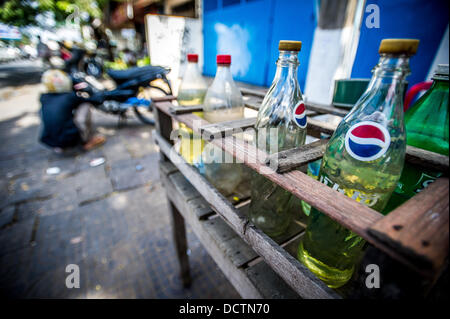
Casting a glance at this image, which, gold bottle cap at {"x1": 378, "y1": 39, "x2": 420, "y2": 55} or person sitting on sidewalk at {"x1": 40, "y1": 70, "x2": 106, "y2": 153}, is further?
person sitting on sidewalk at {"x1": 40, "y1": 70, "x2": 106, "y2": 153}

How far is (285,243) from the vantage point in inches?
37.6

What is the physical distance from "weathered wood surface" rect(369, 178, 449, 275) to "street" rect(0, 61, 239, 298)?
1885mm

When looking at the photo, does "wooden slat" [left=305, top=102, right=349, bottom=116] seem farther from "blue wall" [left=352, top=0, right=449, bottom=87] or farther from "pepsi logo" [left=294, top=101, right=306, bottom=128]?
"pepsi logo" [left=294, top=101, right=306, bottom=128]

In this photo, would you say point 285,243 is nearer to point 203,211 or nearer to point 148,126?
point 203,211

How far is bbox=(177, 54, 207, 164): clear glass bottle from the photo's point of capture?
125cm

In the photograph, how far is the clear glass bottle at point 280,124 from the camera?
2.59 feet

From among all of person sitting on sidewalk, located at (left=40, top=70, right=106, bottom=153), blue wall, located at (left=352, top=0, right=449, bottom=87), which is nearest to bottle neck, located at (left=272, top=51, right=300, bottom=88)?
blue wall, located at (left=352, top=0, right=449, bottom=87)

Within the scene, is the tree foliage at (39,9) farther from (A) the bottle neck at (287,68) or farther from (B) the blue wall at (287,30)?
(A) the bottle neck at (287,68)

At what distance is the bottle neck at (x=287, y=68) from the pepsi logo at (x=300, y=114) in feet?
0.27

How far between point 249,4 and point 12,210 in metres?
3.92

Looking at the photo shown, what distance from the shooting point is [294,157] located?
0.63 meters

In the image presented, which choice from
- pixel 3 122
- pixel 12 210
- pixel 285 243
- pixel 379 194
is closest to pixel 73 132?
pixel 12 210

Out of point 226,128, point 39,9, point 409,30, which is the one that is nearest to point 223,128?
point 226,128

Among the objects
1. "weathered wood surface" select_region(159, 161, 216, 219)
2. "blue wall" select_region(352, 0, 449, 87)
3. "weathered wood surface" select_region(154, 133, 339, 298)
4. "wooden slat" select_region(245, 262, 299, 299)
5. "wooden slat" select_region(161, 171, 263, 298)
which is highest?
"blue wall" select_region(352, 0, 449, 87)
